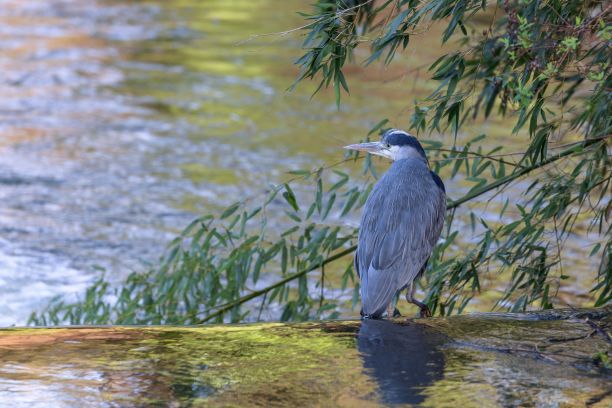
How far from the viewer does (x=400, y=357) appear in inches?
134

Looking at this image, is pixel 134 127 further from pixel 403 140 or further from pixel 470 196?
pixel 403 140

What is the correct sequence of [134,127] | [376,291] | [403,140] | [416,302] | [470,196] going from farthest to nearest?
[134,127]
[470,196]
[403,140]
[416,302]
[376,291]

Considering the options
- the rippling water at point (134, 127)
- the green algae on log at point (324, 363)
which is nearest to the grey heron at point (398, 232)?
the green algae on log at point (324, 363)

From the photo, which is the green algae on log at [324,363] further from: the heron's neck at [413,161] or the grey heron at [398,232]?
the heron's neck at [413,161]

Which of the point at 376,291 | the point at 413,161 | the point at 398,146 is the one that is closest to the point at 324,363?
the point at 376,291

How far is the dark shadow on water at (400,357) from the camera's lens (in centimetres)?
313

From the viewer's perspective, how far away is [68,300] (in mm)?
7008

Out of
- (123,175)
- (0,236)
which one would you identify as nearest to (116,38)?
(123,175)

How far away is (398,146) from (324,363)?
58.4 inches

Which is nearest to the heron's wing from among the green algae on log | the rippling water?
the green algae on log

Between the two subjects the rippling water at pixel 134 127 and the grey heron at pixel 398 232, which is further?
the rippling water at pixel 134 127

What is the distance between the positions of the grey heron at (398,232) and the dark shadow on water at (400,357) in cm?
29

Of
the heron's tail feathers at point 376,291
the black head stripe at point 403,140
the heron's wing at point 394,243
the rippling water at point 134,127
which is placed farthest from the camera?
the rippling water at point 134,127

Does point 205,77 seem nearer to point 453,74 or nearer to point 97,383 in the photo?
point 453,74
